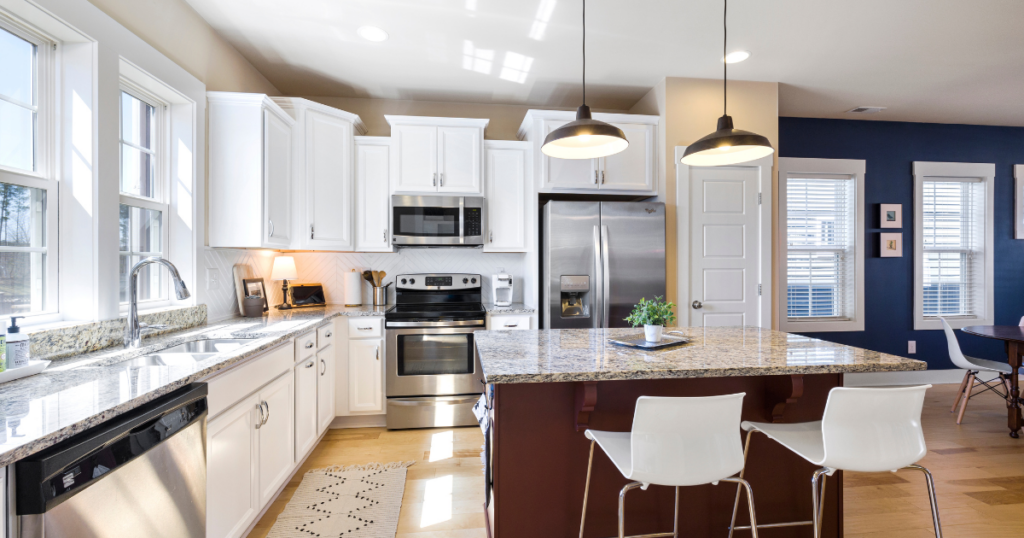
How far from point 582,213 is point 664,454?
214 cm

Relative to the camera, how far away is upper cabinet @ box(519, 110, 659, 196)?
344 centimetres

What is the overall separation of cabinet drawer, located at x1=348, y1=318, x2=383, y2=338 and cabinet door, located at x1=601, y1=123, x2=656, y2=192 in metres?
1.95

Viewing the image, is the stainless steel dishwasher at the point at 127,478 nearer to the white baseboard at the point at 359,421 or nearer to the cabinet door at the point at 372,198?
the white baseboard at the point at 359,421

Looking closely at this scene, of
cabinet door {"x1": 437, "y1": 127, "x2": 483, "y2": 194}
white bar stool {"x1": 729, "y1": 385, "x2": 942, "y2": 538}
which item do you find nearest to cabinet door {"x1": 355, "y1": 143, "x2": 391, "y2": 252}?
cabinet door {"x1": 437, "y1": 127, "x2": 483, "y2": 194}

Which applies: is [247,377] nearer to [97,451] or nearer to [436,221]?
[97,451]

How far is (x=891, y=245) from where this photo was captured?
14.4ft

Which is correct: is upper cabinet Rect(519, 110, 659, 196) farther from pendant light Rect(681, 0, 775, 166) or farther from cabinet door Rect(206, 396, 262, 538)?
cabinet door Rect(206, 396, 262, 538)

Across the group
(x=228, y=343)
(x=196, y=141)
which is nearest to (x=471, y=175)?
(x=196, y=141)

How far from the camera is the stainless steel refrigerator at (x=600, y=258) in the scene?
3.22m

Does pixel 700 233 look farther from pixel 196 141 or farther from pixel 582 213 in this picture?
pixel 196 141

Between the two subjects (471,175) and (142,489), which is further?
(471,175)

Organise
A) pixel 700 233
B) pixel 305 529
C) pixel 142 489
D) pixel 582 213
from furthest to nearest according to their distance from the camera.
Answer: pixel 700 233 → pixel 582 213 → pixel 305 529 → pixel 142 489

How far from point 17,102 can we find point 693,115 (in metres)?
3.69

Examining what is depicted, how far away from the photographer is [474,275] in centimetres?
380
